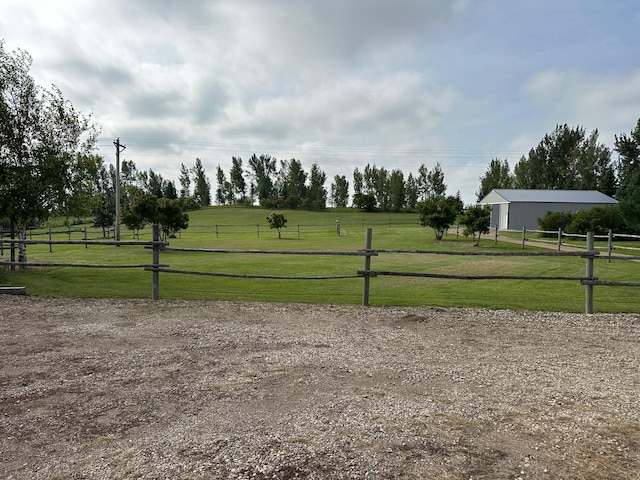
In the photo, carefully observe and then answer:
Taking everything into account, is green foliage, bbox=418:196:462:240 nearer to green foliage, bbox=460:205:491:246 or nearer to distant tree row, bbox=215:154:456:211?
green foliage, bbox=460:205:491:246

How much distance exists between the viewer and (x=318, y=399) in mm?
3531

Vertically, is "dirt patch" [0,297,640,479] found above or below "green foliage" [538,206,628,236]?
below

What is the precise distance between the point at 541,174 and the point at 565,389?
64.6 metres

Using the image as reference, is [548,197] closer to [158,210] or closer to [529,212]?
[529,212]

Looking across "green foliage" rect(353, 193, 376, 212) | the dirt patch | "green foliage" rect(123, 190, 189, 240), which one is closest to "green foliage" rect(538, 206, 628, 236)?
the dirt patch

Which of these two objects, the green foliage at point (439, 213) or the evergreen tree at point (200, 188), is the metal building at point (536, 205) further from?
the evergreen tree at point (200, 188)

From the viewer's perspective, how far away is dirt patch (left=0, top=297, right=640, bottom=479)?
2.57 m

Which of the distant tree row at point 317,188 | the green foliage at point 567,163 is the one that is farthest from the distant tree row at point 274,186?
the green foliage at point 567,163

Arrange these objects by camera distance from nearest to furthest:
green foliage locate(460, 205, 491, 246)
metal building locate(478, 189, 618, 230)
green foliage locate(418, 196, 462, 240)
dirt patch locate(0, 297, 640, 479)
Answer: dirt patch locate(0, 297, 640, 479) < green foliage locate(460, 205, 491, 246) < green foliage locate(418, 196, 462, 240) < metal building locate(478, 189, 618, 230)

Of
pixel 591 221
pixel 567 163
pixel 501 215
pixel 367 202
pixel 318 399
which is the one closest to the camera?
pixel 318 399

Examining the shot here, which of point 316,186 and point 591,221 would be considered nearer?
point 591,221

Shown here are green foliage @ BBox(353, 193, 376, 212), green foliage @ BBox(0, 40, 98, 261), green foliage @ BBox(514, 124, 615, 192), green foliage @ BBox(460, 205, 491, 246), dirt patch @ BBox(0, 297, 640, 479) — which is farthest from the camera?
green foliage @ BBox(353, 193, 376, 212)

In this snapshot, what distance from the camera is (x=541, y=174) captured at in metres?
59.1

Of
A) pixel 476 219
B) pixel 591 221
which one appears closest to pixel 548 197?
pixel 591 221
